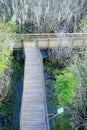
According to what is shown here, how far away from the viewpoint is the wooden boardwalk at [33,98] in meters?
18.4

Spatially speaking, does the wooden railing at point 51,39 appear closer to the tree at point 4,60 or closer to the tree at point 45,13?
the tree at point 45,13

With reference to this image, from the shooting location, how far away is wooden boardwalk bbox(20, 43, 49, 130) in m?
18.4

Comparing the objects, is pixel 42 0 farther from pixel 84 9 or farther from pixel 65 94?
pixel 65 94

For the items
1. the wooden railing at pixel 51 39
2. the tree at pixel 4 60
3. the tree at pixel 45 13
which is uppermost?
the tree at pixel 45 13

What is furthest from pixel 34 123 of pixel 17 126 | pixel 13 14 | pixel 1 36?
pixel 13 14

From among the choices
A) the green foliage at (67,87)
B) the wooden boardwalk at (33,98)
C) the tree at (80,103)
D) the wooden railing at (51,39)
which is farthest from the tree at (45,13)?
the tree at (80,103)

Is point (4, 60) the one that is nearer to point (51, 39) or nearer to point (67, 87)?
point (67, 87)

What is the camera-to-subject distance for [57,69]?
29.1 m

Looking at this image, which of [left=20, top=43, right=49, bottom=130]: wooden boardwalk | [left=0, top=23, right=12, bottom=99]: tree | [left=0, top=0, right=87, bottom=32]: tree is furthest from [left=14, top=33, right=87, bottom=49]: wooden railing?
[left=0, top=23, right=12, bottom=99]: tree

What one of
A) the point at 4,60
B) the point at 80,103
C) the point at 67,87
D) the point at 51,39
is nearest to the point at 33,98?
the point at 67,87

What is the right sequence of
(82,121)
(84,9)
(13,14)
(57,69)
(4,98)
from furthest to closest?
(84,9)
(13,14)
(57,69)
(4,98)
(82,121)

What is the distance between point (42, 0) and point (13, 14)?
3382 millimetres

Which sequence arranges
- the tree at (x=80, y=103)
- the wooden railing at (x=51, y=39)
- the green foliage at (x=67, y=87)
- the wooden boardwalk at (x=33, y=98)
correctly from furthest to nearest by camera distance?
the wooden railing at (x=51, y=39) → the green foliage at (x=67, y=87) → the tree at (x=80, y=103) → the wooden boardwalk at (x=33, y=98)

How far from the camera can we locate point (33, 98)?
20.9 m
